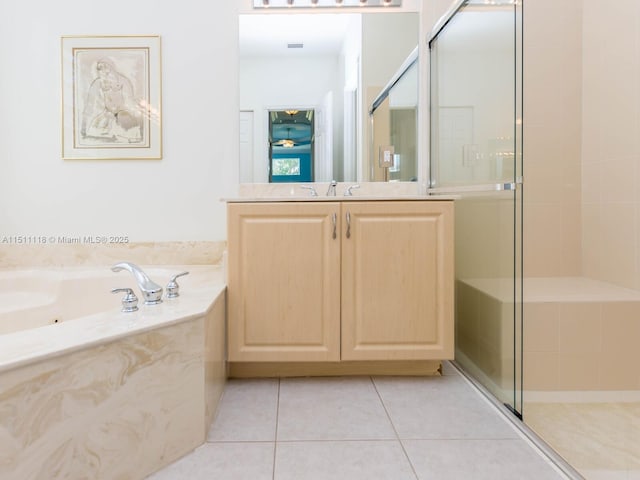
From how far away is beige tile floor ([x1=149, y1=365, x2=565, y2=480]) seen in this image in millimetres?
1329

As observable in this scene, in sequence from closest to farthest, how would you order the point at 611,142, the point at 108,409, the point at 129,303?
1. the point at 108,409
2. the point at 129,303
3. the point at 611,142

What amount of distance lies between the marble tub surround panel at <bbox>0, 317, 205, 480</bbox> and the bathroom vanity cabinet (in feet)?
1.54

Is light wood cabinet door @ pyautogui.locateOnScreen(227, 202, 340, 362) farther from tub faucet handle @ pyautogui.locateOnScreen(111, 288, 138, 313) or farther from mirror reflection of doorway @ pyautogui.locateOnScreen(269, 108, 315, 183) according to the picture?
mirror reflection of doorway @ pyautogui.locateOnScreen(269, 108, 315, 183)

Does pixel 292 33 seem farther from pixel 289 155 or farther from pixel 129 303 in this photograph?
pixel 129 303

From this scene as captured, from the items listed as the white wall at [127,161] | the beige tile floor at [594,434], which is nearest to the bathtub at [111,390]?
the white wall at [127,161]

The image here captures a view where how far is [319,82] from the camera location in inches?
101

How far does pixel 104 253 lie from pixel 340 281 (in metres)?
1.38

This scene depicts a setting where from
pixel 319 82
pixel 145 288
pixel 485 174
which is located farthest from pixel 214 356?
pixel 319 82

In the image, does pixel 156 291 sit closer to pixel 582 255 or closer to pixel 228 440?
pixel 228 440

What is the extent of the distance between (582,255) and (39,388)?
102 inches

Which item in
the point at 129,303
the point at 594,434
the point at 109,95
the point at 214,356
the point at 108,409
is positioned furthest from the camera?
the point at 109,95

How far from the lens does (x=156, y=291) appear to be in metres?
1.57

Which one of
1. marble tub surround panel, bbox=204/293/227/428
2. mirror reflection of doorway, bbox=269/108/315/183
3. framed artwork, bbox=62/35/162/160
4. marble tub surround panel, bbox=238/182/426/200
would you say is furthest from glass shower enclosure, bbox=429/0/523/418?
framed artwork, bbox=62/35/162/160

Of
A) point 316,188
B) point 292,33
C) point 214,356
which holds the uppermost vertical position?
point 292,33
